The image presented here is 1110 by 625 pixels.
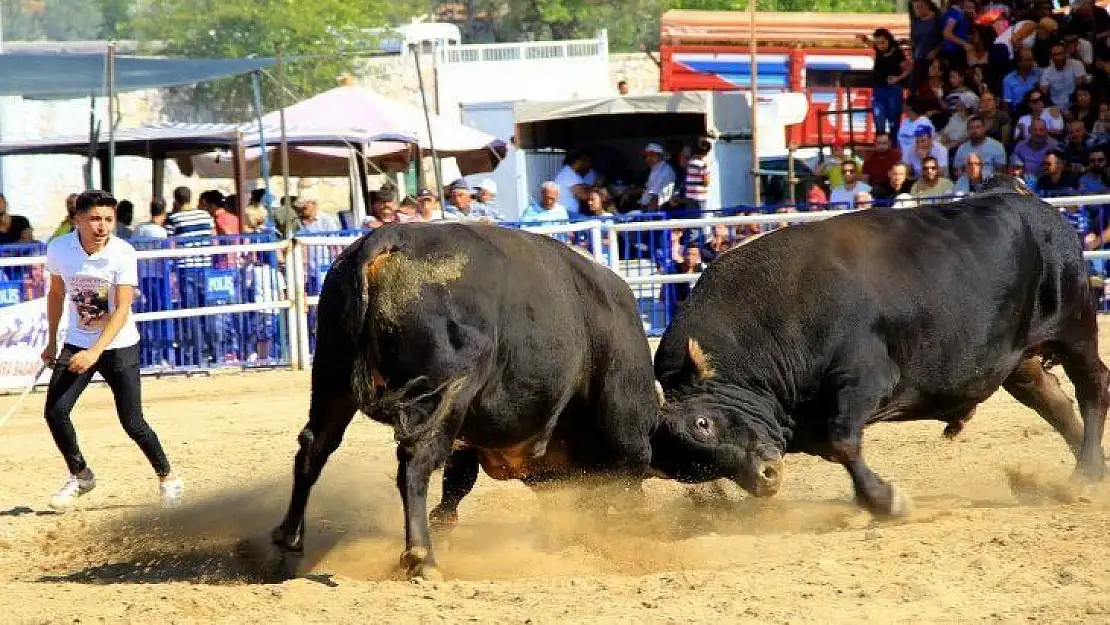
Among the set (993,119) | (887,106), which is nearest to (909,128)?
(993,119)

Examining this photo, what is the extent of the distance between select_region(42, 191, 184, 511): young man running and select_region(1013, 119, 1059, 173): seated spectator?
10699 mm

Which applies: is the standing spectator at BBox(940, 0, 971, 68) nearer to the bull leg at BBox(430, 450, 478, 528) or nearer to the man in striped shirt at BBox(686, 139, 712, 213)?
the man in striped shirt at BBox(686, 139, 712, 213)

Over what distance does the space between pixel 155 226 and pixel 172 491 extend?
7.70 metres

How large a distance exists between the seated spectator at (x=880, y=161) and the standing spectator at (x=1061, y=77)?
1.79 meters

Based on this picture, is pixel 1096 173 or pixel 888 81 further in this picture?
pixel 888 81

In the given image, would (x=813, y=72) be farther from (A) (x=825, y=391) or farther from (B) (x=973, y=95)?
(A) (x=825, y=391)

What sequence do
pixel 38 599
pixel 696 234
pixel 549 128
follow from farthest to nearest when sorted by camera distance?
pixel 549 128 → pixel 696 234 → pixel 38 599

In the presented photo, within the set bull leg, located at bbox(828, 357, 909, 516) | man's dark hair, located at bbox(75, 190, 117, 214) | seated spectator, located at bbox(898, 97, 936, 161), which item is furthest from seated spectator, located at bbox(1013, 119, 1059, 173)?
man's dark hair, located at bbox(75, 190, 117, 214)

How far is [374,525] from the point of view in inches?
282

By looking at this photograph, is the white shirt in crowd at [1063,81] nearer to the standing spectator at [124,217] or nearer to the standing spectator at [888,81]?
the standing spectator at [888,81]

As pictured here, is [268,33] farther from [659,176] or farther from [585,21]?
[659,176]

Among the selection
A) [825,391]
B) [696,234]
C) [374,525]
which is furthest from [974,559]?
[696,234]

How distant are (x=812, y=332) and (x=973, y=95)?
1109 centimetres

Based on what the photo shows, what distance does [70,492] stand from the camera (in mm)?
7715
